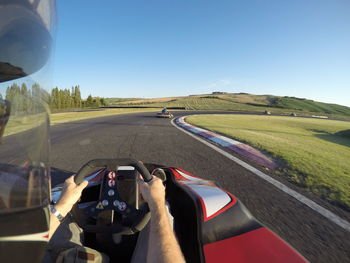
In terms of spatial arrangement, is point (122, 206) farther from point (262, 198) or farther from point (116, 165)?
point (262, 198)

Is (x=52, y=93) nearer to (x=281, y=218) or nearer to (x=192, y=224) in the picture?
(x=192, y=224)

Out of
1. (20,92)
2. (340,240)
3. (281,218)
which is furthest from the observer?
(281,218)

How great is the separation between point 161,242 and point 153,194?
1.03 feet

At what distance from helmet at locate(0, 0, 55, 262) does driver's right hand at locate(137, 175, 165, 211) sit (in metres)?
0.63

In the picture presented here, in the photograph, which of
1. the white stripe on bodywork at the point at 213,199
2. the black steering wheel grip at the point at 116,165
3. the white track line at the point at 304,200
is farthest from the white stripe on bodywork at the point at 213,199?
the white track line at the point at 304,200

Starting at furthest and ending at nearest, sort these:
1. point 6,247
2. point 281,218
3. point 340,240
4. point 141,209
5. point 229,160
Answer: point 229,160 < point 281,218 < point 340,240 < point 141,209 < point 6,247

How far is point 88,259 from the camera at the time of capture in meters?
1.04

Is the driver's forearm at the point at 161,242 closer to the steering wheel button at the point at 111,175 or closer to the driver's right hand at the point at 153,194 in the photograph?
the driver's right hand at the point at 153,194

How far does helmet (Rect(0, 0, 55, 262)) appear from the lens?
590 mm

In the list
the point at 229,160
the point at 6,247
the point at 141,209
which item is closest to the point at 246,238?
the point at 141,209

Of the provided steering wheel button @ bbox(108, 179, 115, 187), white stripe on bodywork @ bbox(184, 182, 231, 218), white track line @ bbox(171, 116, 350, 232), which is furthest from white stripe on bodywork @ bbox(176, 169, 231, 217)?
white track line @ bbox(171, 116, 350, 232)

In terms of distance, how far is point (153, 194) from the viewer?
4.17ft

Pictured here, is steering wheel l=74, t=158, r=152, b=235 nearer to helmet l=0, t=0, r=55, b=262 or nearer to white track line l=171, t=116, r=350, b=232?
helmet l=0, t=0, r=55, b=262

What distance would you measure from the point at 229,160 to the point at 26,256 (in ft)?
15.9
